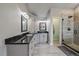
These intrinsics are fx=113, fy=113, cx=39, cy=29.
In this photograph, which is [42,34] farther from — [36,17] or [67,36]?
[36,17]

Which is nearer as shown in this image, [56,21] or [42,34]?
[42,34]

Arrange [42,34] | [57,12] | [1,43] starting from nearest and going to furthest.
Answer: [1,43]
[57,12]
[42,34]

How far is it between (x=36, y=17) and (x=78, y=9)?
4443 millimetres

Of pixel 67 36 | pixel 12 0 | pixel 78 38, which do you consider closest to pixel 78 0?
pixel 12 0

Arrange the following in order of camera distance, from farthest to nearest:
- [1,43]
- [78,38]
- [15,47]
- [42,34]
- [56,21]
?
[56,21] → [42,34] → [78,38] → [15,47] → [1,43]

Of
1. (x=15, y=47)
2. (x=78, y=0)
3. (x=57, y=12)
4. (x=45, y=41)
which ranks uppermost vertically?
(x=57, y=12)

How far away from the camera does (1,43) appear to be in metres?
2.46

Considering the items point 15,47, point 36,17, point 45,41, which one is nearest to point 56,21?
point 36,17

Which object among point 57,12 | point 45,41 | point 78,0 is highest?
point 57,12

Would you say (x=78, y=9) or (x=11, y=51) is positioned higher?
(x=78, y=9)

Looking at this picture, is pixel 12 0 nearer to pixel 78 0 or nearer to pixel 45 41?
pixel 78 0

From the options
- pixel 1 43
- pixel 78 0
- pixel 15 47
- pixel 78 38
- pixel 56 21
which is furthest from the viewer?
pixel 56 21

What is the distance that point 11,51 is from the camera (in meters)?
2.77

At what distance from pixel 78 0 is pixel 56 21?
346 inches
